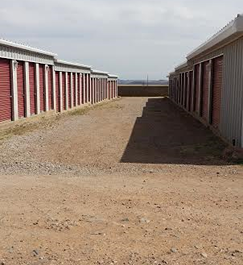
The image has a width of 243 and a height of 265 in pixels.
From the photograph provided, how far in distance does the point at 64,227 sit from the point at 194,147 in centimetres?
788

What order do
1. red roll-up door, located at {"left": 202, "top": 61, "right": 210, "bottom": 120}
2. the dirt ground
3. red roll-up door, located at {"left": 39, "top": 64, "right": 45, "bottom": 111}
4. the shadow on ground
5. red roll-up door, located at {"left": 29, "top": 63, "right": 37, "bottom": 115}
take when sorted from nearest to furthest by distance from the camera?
the dirt ground
the shadow on ground
red roll-up door, located at {"left": 202, "top": 61, "right": 210, "bottom": 120}
red roll-up door, located at {"left": 29, "top": 63, "right": 37, "bottom": 115}
red roll-up door, located at {"left": 39, "top": 64, "right": 45, "bottom": 111}

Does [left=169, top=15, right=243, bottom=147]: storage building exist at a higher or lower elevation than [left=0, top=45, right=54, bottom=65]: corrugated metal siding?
lower

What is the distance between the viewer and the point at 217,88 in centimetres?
1612

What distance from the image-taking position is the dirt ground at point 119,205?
15.7ft

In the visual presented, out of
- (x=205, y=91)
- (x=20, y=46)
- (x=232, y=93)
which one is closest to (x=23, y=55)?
(x=20, y=46)

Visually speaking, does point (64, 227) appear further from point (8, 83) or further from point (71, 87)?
point (71, 87)

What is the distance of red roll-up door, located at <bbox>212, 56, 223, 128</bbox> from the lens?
50.7 feet

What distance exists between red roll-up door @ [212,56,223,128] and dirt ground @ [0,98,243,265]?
11.1 feet

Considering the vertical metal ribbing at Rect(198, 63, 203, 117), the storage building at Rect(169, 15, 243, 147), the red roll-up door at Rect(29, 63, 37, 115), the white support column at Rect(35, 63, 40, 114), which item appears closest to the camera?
the storage building at Rect(169, 15, 243, 147)

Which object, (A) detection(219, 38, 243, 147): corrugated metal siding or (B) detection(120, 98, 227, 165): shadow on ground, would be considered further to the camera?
(A) detection(219, 38, 243, 147): corrugated metal siding

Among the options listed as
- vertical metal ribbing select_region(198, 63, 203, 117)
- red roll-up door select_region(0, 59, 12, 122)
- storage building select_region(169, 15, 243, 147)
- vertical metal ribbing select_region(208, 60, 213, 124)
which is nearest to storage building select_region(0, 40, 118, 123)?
red roll-up door select_region(0, 59, 12, 122)

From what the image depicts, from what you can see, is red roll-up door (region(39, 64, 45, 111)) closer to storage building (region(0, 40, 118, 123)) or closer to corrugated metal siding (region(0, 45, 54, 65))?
storage building (region(0, 40, 118, 123))

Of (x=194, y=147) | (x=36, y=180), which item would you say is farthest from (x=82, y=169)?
(x=194, y=147)

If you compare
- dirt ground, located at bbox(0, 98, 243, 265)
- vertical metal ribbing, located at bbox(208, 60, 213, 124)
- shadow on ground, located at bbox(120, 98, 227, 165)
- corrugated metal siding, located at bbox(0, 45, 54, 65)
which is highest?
corrugated metal siding, located at bbox(0, 45, 54, 65)
